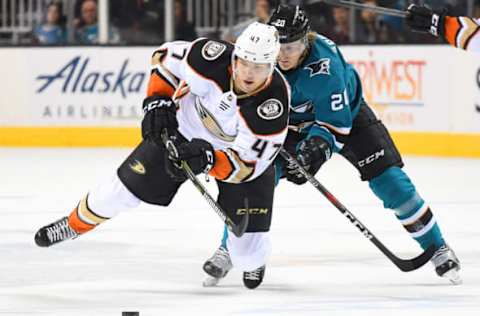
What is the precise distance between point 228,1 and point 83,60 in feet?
3.94

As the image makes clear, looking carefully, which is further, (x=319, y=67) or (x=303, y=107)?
(x=303, y=107)

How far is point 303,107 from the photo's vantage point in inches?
184

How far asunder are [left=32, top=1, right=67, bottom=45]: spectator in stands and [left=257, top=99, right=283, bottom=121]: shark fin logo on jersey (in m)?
6.20

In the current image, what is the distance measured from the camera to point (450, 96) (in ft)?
29.2

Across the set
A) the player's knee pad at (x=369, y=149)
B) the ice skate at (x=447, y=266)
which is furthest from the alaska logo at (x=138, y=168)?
the ice skate at (x=447, y=266)

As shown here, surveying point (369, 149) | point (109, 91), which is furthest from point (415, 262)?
point (109, 91)

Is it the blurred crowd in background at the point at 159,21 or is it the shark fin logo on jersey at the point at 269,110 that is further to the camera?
the blurred crowd in background at the point at 159,21

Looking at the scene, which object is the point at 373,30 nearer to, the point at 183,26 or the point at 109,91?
the point at 183,26

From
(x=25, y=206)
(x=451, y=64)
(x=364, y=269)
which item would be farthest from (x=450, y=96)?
(x=364, y=269)

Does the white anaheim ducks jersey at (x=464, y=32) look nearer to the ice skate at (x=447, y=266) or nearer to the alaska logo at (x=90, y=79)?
the ice skate at (x=447, y=266)

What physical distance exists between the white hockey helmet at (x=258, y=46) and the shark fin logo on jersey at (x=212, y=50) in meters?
0.13

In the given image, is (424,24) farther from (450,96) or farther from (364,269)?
(450,96)

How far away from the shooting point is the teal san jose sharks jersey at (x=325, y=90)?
4.48 m

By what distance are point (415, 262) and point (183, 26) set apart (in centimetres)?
573
